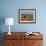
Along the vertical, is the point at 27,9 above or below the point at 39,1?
below

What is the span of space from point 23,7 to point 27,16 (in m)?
0.34

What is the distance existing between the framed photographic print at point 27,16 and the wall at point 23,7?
0.11m

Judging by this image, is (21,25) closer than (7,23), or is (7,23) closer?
(7,23)

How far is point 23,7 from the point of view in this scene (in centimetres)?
457

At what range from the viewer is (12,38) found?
4.07 m

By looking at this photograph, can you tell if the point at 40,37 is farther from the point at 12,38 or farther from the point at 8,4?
the point at 8,4

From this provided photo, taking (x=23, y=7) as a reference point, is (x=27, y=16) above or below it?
below

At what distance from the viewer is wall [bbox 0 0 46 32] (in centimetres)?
457

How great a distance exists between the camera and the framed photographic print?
458 centimetres

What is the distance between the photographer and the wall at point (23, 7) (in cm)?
457

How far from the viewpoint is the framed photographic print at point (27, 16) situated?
4578 mm

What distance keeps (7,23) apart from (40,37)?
112cm

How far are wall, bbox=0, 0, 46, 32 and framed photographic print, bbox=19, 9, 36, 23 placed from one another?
11 cm

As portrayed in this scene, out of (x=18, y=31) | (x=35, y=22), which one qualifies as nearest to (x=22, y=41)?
(x=18, y=31)
